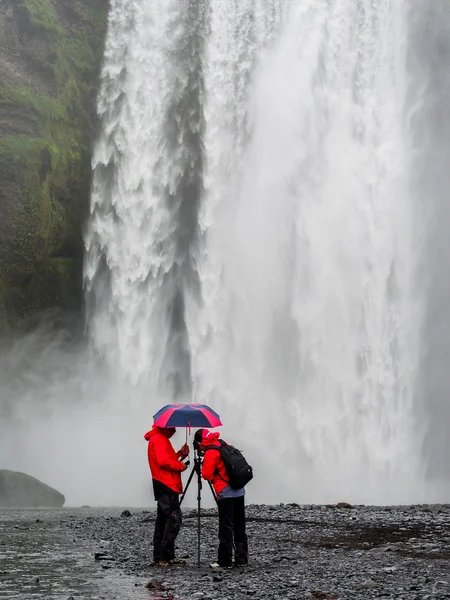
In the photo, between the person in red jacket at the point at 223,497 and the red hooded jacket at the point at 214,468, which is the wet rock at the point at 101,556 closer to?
the person in red jacket at the point at 223,497

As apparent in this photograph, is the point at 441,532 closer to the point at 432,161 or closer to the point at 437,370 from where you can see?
the point at 437,370

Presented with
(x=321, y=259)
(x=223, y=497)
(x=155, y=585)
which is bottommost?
(x=155, y=585)

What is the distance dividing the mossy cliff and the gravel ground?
1788 centimetres

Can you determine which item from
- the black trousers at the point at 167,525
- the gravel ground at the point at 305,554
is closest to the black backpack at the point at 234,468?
the black trousers at the point at 167,525

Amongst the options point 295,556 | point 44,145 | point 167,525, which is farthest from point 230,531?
point 44,145

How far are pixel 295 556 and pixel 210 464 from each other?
2167mm

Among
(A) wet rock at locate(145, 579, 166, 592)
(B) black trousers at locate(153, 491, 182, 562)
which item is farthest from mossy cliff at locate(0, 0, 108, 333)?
(A) wet rock at locate(145, 579, 166, 592)

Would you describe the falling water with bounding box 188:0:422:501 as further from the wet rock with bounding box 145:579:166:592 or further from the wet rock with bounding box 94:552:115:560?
the wet rock with bounding box 145:579:166:592

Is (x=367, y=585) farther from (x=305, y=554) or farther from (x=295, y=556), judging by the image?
(x=305, y=554)

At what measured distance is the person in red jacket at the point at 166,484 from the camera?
10.8 metres

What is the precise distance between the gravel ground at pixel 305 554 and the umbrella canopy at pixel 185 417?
183 cm

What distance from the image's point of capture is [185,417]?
10.8 metres

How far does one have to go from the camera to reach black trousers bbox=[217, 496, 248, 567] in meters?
10.8

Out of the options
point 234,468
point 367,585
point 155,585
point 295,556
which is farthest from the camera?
point 295,556
